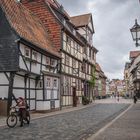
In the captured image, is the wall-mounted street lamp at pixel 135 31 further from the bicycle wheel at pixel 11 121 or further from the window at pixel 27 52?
the window at pixel 27 52

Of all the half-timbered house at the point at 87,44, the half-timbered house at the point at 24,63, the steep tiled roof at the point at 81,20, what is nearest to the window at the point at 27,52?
the half-timbered house at the point at 24,63

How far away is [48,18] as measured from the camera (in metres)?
34.8

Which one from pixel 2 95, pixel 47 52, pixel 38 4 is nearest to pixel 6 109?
pixel 2 95

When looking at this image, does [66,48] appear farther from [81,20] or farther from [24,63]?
[81,20]

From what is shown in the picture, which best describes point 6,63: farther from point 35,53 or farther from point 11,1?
point 11,1

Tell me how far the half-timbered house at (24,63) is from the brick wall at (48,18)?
124 inches

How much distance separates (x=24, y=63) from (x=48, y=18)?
12377 mm

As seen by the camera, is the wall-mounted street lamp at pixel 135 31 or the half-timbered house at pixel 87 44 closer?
the wall-mounted street lamp at pixel 135 31

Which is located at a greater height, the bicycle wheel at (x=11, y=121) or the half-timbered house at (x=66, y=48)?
the half-timbered house at (x=66, y=48)

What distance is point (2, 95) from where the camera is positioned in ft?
73.4

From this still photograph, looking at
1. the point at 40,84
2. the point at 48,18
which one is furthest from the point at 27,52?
the point at 48,18

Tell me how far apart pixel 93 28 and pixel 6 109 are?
33.4 metres

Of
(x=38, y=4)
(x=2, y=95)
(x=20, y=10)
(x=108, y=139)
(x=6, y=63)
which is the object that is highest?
(x=38, y=4)

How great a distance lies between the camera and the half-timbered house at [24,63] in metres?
22.5
